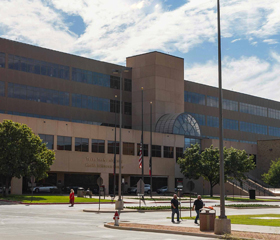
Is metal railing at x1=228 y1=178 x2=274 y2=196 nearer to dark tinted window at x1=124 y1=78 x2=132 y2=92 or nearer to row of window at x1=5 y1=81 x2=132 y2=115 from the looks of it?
row of window at x1=5 y1=81 x2=132 y2=115

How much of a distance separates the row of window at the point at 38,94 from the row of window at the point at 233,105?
2695cm

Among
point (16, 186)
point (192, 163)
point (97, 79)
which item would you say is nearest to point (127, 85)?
point (97, 79)

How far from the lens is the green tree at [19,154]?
47.1 m

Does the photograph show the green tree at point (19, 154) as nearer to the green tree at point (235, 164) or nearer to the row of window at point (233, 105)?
the green tree at point (235, 164)

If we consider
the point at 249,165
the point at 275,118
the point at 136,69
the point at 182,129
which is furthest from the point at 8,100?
the point at 275,118

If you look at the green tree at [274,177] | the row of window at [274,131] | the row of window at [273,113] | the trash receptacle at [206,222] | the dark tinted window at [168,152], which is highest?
the row of window at [273,113]

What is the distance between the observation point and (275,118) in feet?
365

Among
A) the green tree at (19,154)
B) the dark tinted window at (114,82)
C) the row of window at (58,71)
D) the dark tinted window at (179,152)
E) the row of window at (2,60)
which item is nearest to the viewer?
the green tree at (19,154)

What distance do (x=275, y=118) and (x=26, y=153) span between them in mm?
77794

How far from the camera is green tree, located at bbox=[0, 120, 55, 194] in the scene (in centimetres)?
4706

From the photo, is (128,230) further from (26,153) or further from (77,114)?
(77,114)

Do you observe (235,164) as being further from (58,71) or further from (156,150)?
(58,71)

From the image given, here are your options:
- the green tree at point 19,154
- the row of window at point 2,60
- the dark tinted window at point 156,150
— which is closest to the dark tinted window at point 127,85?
the dark tinted window at point 156,150

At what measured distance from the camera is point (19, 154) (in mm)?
47344
